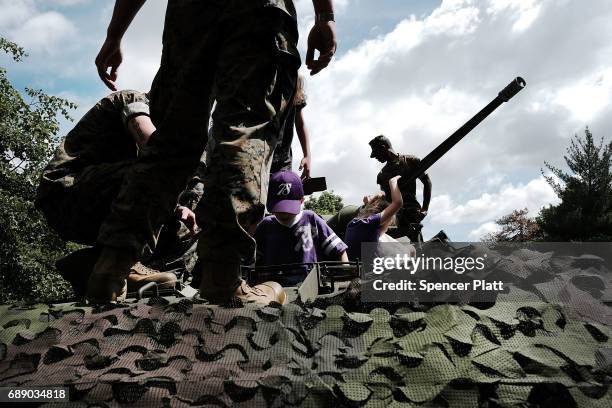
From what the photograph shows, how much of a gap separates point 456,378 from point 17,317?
141 cm

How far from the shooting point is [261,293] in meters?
2.32

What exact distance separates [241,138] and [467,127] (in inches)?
252

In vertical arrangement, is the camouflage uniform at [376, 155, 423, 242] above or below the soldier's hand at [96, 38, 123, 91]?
above

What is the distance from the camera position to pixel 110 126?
9.98 ft

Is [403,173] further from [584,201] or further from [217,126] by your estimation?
[584,201]

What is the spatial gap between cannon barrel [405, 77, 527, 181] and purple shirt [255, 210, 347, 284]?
3.96 metres

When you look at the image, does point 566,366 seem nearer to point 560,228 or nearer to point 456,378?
point 456,378

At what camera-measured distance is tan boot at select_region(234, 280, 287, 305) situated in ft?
7.11

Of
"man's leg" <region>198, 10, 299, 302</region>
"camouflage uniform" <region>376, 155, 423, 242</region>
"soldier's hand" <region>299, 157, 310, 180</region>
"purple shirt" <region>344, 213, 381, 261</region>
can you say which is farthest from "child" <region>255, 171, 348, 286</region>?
"camouflage uniform" <region>376, 155, 423, 242</region>

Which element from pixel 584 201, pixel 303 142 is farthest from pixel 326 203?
pixel 303 142

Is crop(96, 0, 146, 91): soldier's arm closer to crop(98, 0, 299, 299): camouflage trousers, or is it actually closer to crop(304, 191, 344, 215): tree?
crop(98, 0, 299, 299): camouflage trousers

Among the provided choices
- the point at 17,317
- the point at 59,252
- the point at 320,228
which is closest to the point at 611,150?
the point at 59,252

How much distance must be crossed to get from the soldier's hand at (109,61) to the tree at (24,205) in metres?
13.7

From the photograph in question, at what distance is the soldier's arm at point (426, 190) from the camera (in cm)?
756
